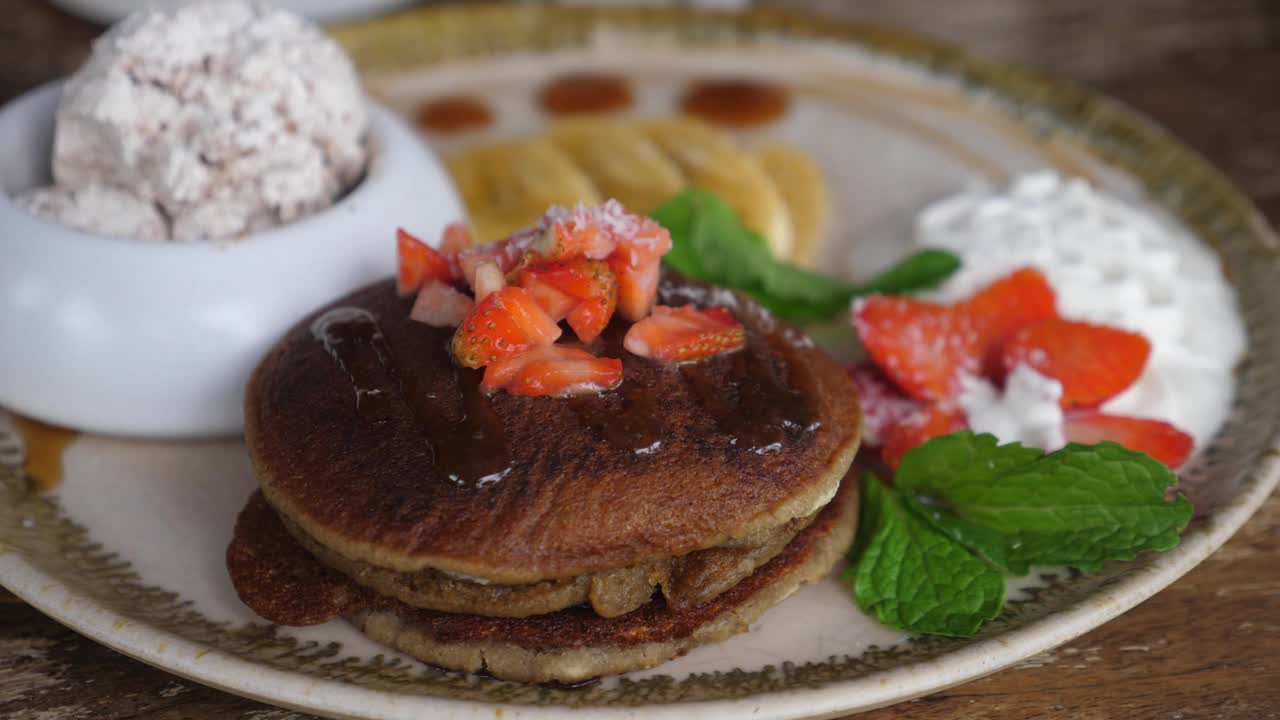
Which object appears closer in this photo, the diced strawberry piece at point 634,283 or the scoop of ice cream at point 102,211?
the diced strawberry piece at point 634,283

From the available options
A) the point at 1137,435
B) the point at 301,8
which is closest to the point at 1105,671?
the point at 1137,435

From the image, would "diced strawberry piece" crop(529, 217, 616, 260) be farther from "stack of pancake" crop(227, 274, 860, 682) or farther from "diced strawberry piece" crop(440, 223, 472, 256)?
"diced strawberry piece" crop(440, 223, 472, 256)

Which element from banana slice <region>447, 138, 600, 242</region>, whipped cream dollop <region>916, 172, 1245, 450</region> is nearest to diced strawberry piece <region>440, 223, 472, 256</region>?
banana slice <region>447, 138, 600, 242</region>

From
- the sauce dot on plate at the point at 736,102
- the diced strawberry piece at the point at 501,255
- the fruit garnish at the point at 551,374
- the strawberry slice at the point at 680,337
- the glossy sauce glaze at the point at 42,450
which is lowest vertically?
the glossy sauce glaze at the point at 42,450

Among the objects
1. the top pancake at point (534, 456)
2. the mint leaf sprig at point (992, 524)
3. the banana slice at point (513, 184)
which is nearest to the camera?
the top pancake at point (534, 456)

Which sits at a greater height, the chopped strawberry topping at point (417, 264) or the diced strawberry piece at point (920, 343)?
the chopped strawberry topping at point (417, 264)

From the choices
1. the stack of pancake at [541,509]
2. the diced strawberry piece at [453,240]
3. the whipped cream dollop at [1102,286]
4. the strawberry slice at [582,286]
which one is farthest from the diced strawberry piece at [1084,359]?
the diced strawberry piece at [453,240]

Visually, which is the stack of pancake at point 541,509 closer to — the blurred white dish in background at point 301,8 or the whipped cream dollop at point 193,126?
the whipped cream dollop at point 193,126

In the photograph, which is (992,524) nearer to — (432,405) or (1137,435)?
(1137,435)
